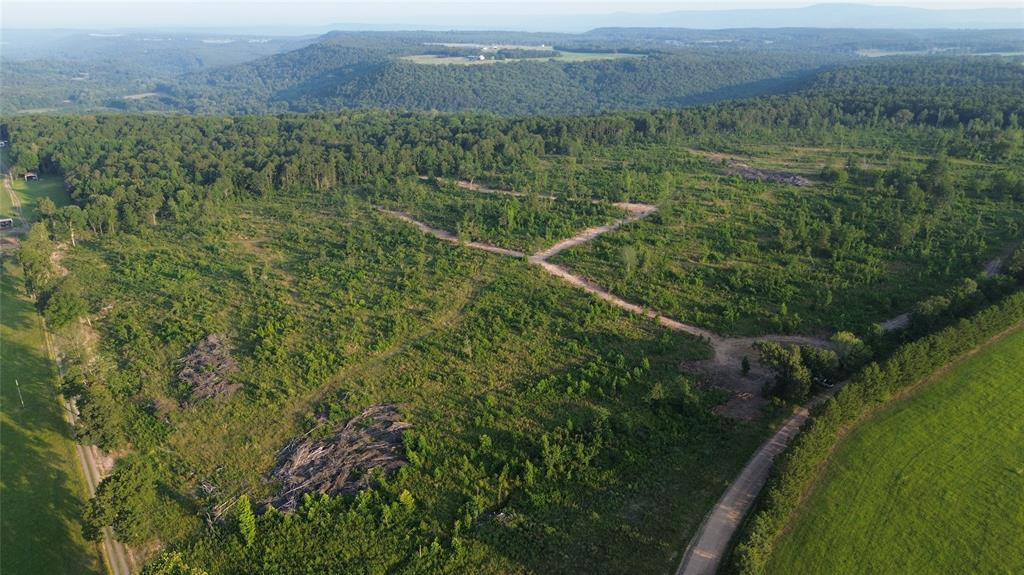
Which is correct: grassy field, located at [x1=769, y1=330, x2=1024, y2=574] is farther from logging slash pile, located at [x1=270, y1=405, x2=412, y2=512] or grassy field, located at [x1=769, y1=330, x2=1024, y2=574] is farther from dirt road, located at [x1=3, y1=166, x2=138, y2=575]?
dirt road, located at [x1=3, y1=166, x2=138, y2=575]

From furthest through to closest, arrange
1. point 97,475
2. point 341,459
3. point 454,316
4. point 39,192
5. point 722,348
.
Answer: point 39,192 → point 454,316 → point 722,348 → point 97,475 → point 341,459

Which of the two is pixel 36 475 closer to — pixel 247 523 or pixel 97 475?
pixel 97 475

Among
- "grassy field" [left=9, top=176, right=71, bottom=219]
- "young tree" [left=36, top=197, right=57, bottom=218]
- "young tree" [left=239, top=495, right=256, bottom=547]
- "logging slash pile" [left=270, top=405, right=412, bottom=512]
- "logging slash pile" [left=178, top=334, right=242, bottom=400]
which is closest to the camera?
"young tree" [left=239, top=495, right=256, bottom=547]

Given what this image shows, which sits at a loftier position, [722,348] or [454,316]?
[454,316]

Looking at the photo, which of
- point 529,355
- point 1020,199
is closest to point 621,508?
point 529,355

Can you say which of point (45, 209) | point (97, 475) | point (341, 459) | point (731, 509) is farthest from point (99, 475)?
point (45, 209)

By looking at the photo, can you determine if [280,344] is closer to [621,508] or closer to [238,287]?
[238,287]

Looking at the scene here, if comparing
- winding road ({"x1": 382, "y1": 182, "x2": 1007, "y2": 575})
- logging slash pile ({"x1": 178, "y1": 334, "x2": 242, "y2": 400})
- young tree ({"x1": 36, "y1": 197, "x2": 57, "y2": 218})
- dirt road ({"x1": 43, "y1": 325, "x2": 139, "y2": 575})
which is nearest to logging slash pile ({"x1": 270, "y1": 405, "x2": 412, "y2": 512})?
dirt road ({"x1": 43, "y1": 325, "x2": 139, "y2": 575})
